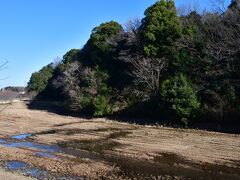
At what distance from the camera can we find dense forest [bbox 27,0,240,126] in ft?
114

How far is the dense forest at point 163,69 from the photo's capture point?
34750 millimetres

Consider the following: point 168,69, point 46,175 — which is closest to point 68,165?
point 46,175

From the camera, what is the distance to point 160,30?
43344mm

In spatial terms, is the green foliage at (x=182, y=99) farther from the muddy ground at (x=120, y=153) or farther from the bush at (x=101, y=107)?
the bush at (x=101, y=107)

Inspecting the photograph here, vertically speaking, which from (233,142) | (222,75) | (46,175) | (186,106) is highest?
(222,75)

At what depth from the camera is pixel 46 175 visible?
19.2m

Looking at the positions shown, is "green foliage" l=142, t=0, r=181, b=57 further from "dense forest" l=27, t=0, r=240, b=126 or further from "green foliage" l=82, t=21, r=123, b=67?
"green foliage" l=82, t=21, r=123, b=67

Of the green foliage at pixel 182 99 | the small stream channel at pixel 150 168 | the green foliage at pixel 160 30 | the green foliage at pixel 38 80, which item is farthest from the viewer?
the green foliage at pixel 38 80

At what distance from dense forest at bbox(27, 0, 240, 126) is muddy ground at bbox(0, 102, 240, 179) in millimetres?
3329

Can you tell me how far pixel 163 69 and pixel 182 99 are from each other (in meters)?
→ 8.29

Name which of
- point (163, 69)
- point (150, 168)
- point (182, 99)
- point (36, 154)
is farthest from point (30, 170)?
point (163, 69)

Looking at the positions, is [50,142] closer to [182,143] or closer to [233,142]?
[182,143]

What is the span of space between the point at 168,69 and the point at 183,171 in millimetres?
23469

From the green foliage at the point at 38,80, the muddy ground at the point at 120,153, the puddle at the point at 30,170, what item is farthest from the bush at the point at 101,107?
the green foliage at the point at 38,80
